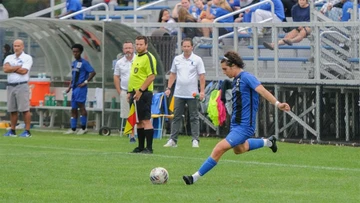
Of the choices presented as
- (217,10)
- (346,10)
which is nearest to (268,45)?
(346,10)

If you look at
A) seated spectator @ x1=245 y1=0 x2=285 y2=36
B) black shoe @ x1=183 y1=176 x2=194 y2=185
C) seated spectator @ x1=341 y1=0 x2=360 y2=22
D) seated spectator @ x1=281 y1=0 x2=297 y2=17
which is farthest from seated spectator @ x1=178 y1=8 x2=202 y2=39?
black shoe @ x1=183 y1=176 x2=194 y2=185

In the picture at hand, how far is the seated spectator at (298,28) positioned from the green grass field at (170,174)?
270cm

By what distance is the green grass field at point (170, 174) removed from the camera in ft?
40.3

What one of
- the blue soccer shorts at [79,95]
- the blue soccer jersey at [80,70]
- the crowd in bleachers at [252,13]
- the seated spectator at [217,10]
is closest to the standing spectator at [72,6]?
the crowd in bleachers at [252,13]

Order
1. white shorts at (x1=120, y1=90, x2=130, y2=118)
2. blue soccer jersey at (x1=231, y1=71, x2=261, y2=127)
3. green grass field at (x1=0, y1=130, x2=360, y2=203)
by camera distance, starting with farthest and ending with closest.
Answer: white shorts at (x1=120, y1=90, x2=130, y2=118) → blue soccer jersey at (x1=231, y1=71, x2=261, y2=127) → green grass field at (x1=0, y1=130, x2=360, y2=203)

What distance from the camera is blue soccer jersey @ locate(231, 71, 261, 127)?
13781mm

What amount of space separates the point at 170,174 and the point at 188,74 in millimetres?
6076

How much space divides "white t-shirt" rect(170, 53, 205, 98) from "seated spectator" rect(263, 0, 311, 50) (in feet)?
10.1

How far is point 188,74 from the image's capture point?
20797 millimetres

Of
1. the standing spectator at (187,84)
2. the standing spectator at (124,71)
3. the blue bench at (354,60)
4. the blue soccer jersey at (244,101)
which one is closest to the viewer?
the blue soccer jersey at (244,101)

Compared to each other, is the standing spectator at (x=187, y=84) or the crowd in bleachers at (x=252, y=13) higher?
the crowd in bleachers at (x=252, y=13)

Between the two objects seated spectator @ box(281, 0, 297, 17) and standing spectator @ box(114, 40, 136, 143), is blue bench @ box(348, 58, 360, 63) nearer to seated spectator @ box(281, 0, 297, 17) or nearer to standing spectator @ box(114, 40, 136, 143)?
seated spectator @ box(281, 0, 297, 17)

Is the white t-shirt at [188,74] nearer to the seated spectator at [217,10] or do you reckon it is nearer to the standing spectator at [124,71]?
the standing spectator at [124,71]

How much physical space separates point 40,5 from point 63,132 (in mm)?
8471
